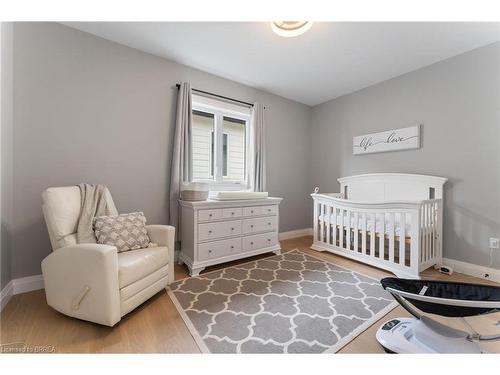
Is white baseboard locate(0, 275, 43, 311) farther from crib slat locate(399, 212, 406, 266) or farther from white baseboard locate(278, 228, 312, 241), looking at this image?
crib slat locate(399, 212, 406, 266)

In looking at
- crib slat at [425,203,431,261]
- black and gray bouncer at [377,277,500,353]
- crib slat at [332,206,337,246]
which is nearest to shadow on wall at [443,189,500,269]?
crib slat at [425,203,431,261]

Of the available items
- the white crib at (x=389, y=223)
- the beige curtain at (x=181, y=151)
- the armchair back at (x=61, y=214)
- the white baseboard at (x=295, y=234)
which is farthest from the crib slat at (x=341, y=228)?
the armchair back at (x=61, y=214)

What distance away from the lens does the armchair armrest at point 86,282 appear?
50.3 inches

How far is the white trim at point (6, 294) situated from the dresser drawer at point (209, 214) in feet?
5.09

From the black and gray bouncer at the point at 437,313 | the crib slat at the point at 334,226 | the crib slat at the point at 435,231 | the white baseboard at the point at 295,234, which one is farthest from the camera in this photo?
the white baseboard at the point at 295,234

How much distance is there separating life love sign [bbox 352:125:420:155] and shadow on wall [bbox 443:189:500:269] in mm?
723

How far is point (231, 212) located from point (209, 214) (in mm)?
269

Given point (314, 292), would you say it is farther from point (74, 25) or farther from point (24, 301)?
point (74, 25)

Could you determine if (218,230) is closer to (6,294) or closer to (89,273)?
(89,273)

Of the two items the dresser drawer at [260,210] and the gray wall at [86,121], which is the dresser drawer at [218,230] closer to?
the dresser drawer at [260,210]

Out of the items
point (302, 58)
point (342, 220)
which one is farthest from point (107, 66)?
point (342, 220)

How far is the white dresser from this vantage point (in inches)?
86.0

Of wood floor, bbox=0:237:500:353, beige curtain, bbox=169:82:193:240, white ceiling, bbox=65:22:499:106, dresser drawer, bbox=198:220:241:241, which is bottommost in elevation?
wood floor, bbox=0:237:500:353

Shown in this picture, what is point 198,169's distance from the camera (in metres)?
2.82
